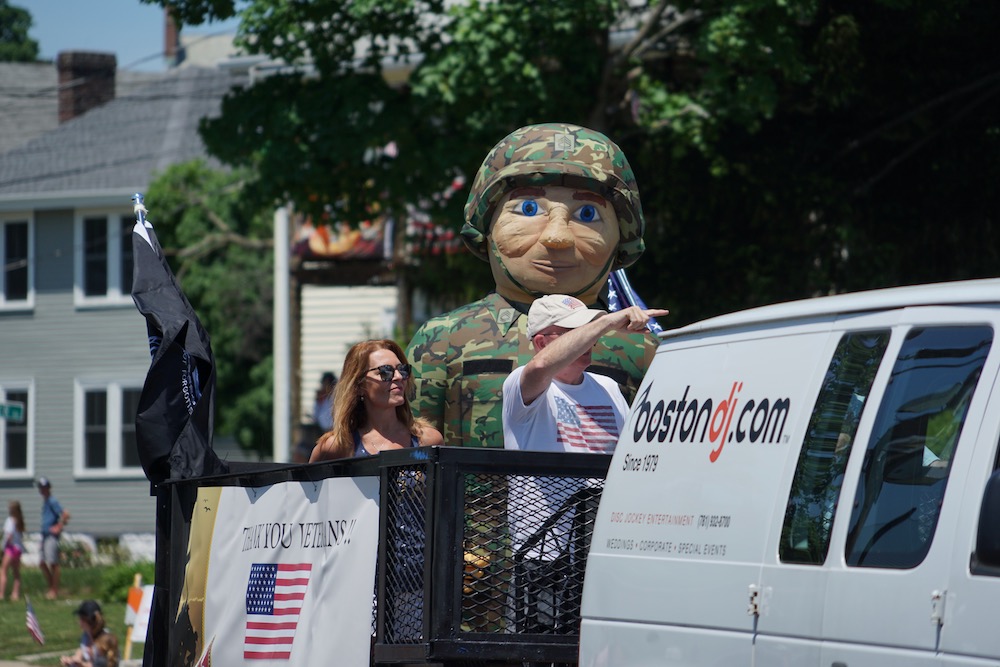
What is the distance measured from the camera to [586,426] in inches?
214

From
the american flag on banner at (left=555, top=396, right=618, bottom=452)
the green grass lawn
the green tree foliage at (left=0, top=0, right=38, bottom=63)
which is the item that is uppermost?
the green tree foliage at (left=0, top=0, right=38, bottom=63)

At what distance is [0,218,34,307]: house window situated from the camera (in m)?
33.3

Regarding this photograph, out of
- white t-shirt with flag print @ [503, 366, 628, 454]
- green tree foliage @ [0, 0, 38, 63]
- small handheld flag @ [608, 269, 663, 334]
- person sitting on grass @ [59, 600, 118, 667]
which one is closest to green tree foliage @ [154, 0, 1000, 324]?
person sitting on grass @ [59, 600, 118, 667]

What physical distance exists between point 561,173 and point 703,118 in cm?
820

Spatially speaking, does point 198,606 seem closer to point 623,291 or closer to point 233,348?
point 623,291

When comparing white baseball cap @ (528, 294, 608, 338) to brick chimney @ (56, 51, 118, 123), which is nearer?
white baseball cap @ (528, 294, 608, 338)

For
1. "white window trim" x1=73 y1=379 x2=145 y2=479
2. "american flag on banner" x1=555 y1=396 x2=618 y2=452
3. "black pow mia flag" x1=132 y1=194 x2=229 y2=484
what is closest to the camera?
"american flag on banner" x1=555 y1=396 x2=618 y2=452

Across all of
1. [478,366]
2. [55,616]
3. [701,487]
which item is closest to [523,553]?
[701,487]

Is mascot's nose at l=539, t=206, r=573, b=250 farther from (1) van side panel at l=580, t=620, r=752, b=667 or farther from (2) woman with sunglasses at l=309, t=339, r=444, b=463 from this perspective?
(1) van side panel at l=580, t=620, r=752, b=667

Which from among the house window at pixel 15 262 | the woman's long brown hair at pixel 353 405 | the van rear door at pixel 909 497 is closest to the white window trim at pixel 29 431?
the house window at pixel 15 262

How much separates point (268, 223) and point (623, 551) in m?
28.2

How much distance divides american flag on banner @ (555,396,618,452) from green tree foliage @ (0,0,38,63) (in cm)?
7184

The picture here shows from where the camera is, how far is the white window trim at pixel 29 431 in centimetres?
3294

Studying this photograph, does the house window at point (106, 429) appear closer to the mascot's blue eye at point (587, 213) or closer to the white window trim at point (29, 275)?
the white window trim at point (29, 275)
